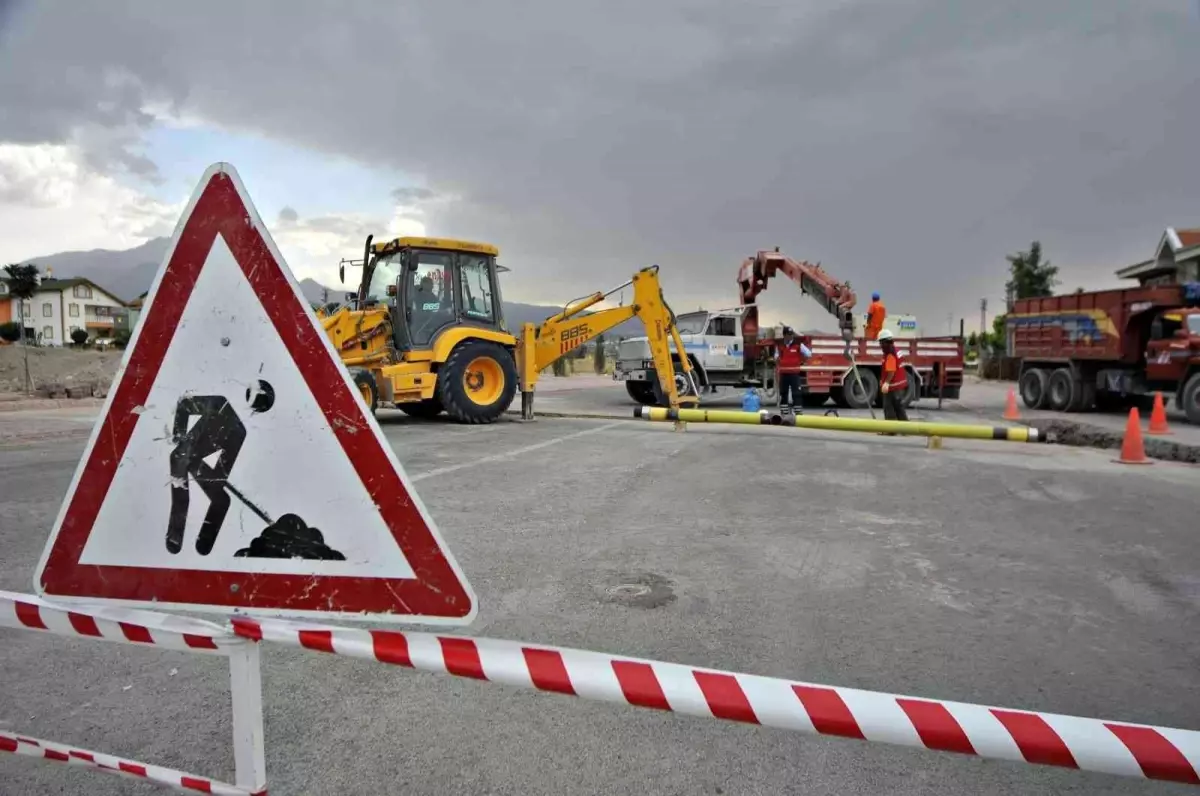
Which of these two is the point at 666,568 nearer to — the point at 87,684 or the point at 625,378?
the point at 87,684

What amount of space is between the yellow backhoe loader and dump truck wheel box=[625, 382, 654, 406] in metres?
5.10

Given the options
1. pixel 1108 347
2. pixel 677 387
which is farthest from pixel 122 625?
pixel 1108 347

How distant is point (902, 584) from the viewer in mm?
4652

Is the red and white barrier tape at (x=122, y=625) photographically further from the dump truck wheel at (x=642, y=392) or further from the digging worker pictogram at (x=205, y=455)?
the dump truck wheel at (x=642, y=392)

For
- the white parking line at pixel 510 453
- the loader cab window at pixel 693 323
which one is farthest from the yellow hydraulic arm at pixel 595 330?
the loader cab window at pixel 693 323

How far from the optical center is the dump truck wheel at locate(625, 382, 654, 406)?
19461 mm

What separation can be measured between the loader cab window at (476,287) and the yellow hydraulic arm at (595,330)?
887mm

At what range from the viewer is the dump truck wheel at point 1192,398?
1435 centimetres

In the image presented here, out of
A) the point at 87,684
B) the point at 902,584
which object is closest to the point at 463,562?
the point at 87,684

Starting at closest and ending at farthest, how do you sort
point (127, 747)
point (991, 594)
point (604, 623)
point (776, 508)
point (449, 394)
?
point (127, 747) < point (604, 623) < point (991, 594) < point (776, 508) < point (449, 394)

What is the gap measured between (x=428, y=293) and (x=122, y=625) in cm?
1112

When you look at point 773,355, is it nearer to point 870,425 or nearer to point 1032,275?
point 870,425

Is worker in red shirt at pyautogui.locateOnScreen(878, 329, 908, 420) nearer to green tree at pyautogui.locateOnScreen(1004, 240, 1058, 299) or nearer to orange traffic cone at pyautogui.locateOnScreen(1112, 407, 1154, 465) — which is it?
orange traffic cone at pyautogui.locateOnScreen(1112, 407, 1154, 465)

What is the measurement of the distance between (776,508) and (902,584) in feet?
6.94
